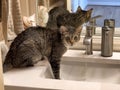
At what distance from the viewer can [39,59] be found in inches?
47.5

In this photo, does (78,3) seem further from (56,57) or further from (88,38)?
(56,57)

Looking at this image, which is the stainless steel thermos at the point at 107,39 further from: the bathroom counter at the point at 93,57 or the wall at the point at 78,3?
the wall at the point at 78,3

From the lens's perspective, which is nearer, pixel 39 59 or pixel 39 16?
pixel 39 59

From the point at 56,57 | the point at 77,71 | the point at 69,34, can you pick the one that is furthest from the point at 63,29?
the point at 77,71

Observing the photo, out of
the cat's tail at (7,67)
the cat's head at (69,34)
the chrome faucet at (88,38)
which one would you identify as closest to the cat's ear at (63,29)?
the cat's head at (69,34)

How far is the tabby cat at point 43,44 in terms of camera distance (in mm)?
1147

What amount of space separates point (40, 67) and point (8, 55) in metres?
0.17

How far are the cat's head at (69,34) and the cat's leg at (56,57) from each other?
0.11 ft

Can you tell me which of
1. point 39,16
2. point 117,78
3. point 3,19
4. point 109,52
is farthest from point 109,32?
point 3,19

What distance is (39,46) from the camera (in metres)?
1.19

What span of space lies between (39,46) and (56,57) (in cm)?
10

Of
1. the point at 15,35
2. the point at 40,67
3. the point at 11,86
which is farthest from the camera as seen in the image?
the point at 15,35

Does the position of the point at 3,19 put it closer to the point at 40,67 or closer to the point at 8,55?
the point at 8,55

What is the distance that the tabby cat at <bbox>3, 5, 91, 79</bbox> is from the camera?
3.76 ft
